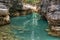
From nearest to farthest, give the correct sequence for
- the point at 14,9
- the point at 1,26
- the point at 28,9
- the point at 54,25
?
the point at 54,25, the point at 1,26, the point at 14,9, the point at 28,9

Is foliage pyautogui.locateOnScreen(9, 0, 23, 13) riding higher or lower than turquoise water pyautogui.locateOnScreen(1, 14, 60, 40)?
higher

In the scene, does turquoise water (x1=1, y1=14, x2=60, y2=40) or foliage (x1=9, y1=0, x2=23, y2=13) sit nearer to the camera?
turquoise water (x1=1, y1=14, x2=60, y2=40)

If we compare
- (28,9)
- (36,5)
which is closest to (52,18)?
(28,9)

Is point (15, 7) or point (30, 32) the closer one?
point (30, 32)

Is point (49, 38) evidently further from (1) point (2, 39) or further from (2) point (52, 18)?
(1) point (2, 39)

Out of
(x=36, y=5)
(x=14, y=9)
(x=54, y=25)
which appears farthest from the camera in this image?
(x=36, y=5)

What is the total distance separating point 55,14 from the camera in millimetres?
12117

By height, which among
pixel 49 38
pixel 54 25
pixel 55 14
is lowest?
pixel 49 38

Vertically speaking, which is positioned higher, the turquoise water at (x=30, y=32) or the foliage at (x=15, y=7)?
the foliage at (x=15, y=7)

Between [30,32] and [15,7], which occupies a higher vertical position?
[15,7]

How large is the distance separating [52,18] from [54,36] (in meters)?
1.45

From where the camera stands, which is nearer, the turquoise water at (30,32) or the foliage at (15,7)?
the turquoise water at (30,32)

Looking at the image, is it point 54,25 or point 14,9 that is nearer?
point 54,25

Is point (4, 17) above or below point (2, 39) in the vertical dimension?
above
